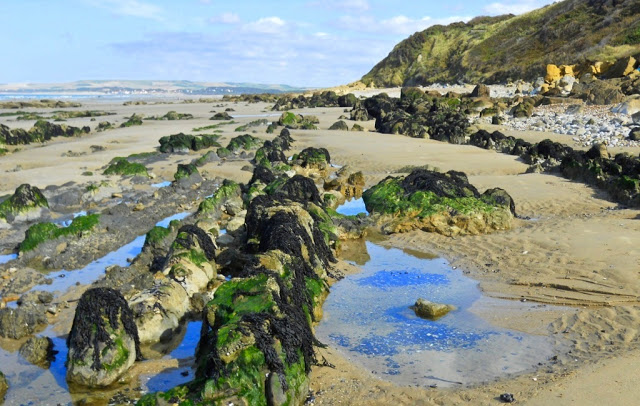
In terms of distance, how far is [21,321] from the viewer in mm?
8289

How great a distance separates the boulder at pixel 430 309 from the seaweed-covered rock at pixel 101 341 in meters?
4.04

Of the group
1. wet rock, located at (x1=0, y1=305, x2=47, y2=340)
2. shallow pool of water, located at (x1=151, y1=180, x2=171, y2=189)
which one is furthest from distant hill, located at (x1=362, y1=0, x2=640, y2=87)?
wet rock, located at (x1=0, y1=305, x2=47, y2=340)

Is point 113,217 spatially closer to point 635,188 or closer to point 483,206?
point 483,206

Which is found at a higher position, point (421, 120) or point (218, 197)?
point (421, 120)

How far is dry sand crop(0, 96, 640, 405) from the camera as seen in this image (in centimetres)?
620

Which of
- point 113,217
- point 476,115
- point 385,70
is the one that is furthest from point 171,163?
point 385,70

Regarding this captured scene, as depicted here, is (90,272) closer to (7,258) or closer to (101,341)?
(7,258)

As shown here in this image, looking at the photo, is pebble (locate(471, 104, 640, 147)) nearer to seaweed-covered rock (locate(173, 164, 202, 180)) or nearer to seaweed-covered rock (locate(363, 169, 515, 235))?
seaweed-covered rock (locate(363, 169, 515, 235))

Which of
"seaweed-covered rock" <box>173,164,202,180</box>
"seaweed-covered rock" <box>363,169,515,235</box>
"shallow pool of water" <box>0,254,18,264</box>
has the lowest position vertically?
"shallow pool of water" <box>0,254,18,264</box>

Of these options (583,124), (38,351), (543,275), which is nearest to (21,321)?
(38,351)

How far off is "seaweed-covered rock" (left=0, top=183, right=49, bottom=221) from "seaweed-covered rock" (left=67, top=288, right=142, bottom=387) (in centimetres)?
838

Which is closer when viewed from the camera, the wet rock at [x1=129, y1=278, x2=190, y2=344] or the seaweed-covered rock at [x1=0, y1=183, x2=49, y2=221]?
the wet rock at [x1=129, y1=278, x2=190, y2=344]

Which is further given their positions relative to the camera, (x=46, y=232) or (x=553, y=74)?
(x=553, y=74)

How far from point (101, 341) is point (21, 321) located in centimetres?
204
